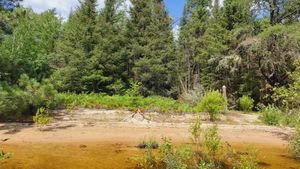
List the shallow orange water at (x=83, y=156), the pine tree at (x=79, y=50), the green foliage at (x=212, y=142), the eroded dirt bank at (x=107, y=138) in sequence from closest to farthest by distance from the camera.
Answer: the green foliage at (x=212, y=142) < the shallow orange water at (x=83, y=156) < the eroded dirt bank at (x=107, y=138) < the pine tree at (x=79, y=50)

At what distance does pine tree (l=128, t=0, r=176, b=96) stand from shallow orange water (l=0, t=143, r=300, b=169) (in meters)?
19.9

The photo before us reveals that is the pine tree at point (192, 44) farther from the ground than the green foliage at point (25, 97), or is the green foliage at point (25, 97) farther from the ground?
the pine tree at point (192, 44)

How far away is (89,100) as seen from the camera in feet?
74.1

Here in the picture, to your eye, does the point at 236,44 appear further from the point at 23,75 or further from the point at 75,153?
the point at 75,153

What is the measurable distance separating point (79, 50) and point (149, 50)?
690cm

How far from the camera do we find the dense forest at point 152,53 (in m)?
18.3

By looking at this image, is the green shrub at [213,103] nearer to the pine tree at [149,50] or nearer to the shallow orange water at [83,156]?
the shallow orange water at [83,156]

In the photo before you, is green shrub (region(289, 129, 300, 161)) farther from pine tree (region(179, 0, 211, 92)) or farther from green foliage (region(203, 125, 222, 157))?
pine tree (region(179, 0, 211, 92))

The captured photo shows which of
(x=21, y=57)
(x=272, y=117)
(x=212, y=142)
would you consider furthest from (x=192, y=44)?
(x=212, y=142)

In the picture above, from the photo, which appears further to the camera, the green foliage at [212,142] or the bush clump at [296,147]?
the bush clump at [296,147]

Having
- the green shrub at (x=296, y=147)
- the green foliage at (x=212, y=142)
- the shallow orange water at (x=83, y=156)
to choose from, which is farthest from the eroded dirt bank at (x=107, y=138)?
the green foliage at (x=212, y=142)

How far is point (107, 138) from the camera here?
14.9 meters

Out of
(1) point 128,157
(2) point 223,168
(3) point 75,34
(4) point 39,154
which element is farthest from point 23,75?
(3) point 75,34

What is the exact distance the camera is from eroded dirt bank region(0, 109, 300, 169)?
11.4 meters
